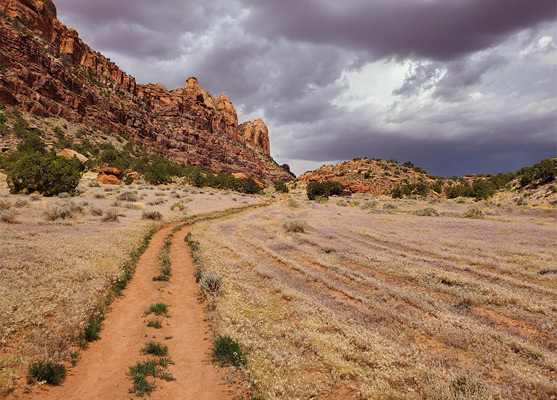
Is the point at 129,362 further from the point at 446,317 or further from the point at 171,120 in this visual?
the point at 171,120

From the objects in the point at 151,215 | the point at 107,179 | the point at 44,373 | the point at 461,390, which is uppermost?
the point at 107,179

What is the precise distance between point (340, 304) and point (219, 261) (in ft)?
26.1

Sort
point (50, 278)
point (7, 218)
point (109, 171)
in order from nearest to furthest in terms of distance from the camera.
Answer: point (50, 278) < point (7, 218) < point (109, 171)

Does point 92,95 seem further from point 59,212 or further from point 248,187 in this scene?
point 59,212

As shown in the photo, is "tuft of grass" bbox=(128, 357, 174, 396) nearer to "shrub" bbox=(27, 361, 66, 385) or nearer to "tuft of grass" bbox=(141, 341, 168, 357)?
"tuft of grass" bbox=(141, 341, 168, 357)

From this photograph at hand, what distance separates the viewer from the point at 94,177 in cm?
5859

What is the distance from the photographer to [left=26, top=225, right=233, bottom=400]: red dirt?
6.02 m

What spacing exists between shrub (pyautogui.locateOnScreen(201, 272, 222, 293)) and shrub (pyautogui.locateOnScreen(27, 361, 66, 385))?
5630mm

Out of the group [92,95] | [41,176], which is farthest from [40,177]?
[92,95]

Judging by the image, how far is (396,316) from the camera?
27.3 feet

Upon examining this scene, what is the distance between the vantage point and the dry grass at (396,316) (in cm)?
574

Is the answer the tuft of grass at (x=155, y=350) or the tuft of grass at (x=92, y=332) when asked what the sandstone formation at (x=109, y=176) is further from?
the tuft of grass at (x=155, y=350)

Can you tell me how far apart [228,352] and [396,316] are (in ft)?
18.2

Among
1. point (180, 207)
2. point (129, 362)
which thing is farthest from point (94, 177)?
point (129, 362)
